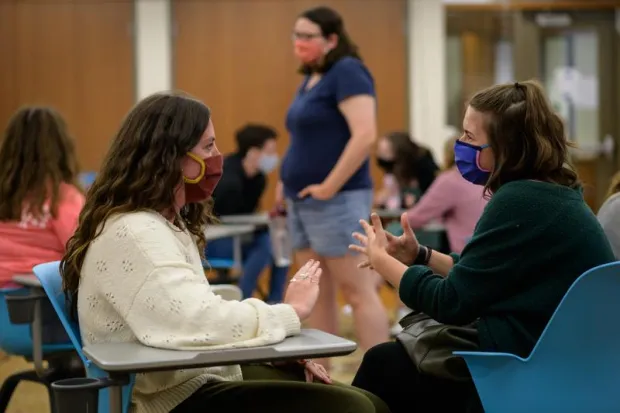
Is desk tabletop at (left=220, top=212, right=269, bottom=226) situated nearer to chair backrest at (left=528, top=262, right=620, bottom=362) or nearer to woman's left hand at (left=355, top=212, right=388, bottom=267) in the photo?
woman's left hand at (left=355, top=212, right=388, bottom=267)

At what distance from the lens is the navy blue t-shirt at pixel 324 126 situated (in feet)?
12.5

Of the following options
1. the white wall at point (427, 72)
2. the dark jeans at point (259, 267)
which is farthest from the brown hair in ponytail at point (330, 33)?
the white wall at point (427, 72)

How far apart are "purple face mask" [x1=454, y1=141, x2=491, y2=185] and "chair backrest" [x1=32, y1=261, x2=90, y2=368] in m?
0.93

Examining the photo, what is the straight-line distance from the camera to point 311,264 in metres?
2.14

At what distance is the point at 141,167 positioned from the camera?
2.02 m

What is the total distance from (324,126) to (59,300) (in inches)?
75.2

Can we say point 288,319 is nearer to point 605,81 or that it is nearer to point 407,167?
point 407,167

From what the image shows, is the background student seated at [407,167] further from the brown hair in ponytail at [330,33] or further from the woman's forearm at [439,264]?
the woman's forearm at [439,264]

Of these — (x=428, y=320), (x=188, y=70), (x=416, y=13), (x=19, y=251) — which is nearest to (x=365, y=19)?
(x=416, y=13)

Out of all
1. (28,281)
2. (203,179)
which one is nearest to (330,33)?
(28,281)

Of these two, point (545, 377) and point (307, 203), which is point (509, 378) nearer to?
point (545, 377)

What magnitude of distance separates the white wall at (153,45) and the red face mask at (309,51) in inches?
186

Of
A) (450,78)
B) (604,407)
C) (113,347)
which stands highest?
(450,78)

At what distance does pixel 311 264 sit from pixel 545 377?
0.56 m
